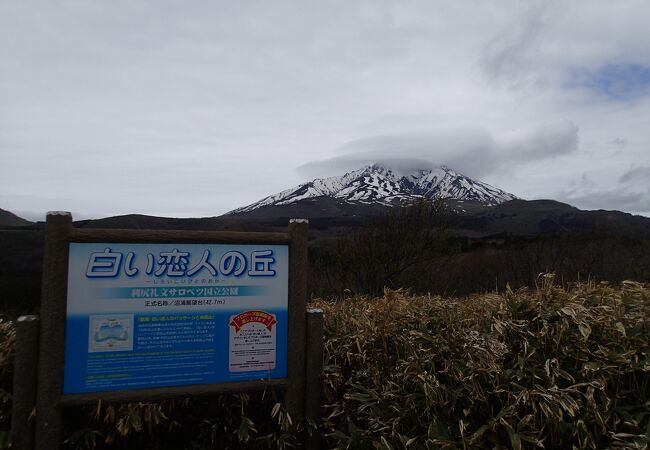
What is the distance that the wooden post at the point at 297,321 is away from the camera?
158 inches

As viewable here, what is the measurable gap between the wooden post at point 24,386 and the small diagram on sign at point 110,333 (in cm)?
39

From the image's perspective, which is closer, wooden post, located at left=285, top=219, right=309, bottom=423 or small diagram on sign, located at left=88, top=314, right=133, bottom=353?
small diagram on sign, located at left=88, top=314, right=133, bottom=353

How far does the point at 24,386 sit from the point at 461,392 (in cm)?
303

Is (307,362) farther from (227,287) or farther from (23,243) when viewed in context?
(23,243)

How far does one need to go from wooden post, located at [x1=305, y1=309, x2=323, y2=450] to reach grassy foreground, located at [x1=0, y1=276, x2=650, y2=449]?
0.10 m

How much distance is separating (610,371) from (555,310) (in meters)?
0.66

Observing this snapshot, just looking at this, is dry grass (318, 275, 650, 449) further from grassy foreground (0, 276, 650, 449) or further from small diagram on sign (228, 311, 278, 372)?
small diagram on sign (228, 311, 278, 372)

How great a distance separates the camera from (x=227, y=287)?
390cm

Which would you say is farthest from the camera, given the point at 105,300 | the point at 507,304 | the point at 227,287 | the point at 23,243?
the point at 23,243

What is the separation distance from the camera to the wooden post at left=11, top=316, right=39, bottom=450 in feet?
11.3

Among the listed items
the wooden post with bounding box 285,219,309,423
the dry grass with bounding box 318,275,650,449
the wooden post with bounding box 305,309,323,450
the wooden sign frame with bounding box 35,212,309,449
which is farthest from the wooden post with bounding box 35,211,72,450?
the dry grass with bounding box 318,275,650,449

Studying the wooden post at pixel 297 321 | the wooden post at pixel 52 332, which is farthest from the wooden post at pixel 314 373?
the wooden post at pixel 52 332

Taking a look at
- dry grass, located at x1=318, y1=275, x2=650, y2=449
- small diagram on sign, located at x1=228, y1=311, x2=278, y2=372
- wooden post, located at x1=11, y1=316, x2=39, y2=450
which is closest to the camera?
dry grass, located at x1=318, y1=275, x2=650, y2=449

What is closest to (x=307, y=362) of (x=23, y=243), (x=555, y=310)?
(x=555, y=310)
